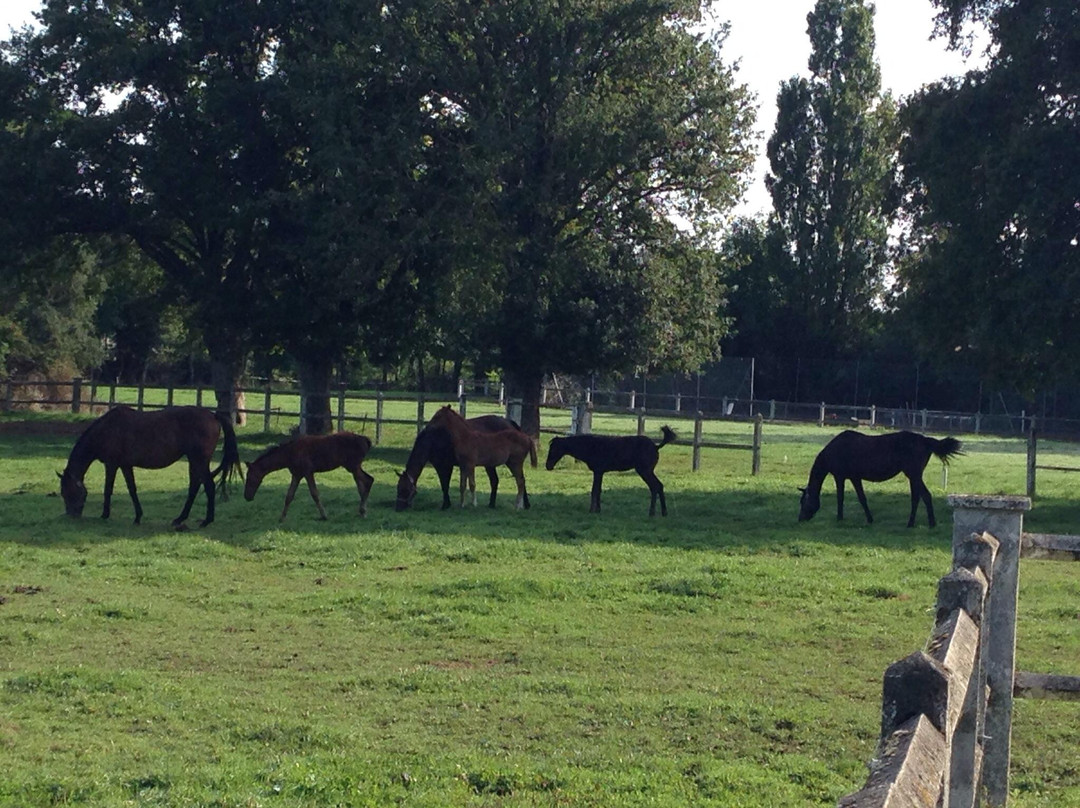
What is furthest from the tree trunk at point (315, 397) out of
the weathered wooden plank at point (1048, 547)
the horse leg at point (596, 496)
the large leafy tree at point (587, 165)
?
the weathered wooden plank at point (1048, 547)

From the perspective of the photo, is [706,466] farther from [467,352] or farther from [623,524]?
[623,524]

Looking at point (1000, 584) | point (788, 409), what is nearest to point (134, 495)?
point (1000, 584)

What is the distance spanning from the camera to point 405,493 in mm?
18375

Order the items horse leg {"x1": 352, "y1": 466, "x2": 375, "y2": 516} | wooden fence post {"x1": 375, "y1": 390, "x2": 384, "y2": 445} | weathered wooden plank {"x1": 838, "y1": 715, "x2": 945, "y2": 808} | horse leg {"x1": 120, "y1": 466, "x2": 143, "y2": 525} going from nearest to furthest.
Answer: weathered wooden plank {"x1": 838, "y1": 715, "x2": 945, "y2": 808}
horse leg {"x1": 120, "y1": 466, "x2": 143, "y2": 525}
horse leg {"x1": 352, "y1": 466, "x2": 375, "y2": 516}
wooden fence post {"x1": 375, "y1": 390, "x2": 384, "y2": 445}

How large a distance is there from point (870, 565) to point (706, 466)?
14466mm

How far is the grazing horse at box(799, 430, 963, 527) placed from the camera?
1783cm

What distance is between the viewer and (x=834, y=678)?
9.04 m

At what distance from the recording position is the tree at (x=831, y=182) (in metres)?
54.2

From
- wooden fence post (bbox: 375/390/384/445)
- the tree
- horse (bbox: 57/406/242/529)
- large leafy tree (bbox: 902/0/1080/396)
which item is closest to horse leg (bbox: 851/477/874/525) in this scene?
large leafy tree (bbox: 902/0/1080/396)

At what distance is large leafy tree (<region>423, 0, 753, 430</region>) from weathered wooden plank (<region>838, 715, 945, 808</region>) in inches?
946

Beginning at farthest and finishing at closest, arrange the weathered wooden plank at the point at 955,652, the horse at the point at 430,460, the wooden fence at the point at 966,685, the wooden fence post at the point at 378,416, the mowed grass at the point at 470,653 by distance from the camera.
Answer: the wooden fence post at the point at 378,416 → the horse at the point at 430,460 → the mowed grass at the point at 470,653 → the weathered wooden plank at the point at 955,652 → the wooden fence at the point at 966,685

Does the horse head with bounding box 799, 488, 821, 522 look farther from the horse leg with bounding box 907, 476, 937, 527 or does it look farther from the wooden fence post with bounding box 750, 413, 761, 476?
the wooden fence post with bounding box 750, 413, 761, 476

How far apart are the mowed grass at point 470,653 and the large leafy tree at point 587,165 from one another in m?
9.46

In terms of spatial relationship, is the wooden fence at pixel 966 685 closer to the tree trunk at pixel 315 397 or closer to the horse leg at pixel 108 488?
the horse leg at pixel 108 488
